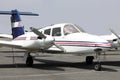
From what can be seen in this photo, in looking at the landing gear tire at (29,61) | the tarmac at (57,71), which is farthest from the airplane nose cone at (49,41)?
the landing gear tire at (29,61)

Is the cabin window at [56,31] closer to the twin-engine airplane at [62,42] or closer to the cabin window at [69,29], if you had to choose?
the twin-engine airplane at [62,42]

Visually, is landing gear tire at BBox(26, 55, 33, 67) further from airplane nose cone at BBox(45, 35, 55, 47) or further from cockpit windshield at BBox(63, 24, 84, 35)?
cockpit windshield at BBox(63, 24, 84, 35)

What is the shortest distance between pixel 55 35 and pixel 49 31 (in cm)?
66

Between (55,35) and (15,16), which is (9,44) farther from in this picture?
(15,16)

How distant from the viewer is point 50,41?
52.8 feet

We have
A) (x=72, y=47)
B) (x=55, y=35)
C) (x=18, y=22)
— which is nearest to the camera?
(x=72, y=47)

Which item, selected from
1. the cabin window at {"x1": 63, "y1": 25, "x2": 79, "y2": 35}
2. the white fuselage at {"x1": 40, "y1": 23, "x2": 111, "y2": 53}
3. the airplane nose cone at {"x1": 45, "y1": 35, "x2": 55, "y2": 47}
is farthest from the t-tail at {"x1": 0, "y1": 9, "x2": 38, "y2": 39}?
the airplane nose cone at {"x1": 45, "y1": 35, "x2": 55, "y2": 47}

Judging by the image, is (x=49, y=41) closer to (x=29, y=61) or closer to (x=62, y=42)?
(x=62, y=42)

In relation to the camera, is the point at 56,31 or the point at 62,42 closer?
the point at 62,42

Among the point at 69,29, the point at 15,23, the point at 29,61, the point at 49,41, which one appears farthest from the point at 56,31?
the point at 15,23

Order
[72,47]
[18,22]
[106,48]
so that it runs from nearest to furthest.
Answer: [106,48]
[72,47]
[18,22]

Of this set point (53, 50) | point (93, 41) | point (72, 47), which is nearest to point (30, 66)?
point (53, 50)

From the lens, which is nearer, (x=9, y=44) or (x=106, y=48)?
(x=106, y=48)

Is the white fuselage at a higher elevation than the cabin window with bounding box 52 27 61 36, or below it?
below
